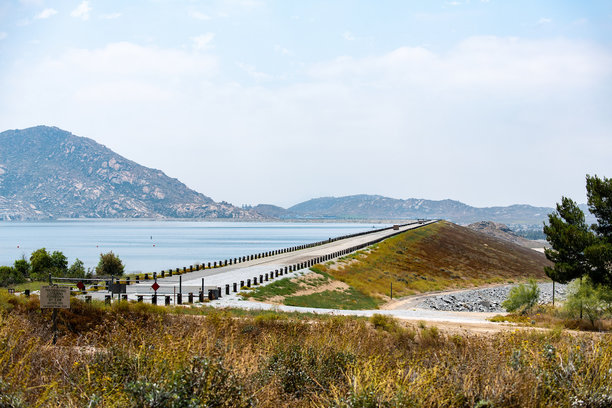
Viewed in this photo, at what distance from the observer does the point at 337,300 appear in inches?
1590

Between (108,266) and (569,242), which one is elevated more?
(569,242)

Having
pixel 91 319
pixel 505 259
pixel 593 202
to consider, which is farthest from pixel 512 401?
pixel 505 259

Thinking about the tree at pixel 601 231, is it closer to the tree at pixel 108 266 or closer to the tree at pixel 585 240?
the tree at pixel 585 240

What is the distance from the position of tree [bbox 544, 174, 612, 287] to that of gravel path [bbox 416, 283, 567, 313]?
15893 mm

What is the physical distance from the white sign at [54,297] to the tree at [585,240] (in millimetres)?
26169

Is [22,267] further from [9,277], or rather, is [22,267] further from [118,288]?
[118,288]

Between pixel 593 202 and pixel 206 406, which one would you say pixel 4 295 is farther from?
pixel 593 202

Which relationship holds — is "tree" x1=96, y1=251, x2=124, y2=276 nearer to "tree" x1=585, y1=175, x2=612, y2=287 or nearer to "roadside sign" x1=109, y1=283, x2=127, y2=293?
"roadside sign" x1=109, y1=283, x2=127, y2=293

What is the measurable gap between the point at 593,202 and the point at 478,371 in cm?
2715

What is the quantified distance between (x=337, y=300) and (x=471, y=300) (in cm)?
2337

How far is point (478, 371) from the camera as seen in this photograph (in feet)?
33.3

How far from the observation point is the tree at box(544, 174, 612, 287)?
100 ft

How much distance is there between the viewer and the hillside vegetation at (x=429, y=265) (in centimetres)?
5650

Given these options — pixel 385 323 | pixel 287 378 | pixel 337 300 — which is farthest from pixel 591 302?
pixel 287 378
